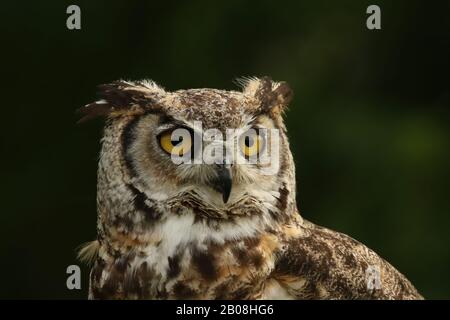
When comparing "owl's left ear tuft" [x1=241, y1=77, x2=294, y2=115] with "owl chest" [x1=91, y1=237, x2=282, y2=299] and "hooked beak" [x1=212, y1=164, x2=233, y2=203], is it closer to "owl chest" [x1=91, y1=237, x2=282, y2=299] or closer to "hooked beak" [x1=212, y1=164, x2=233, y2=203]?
"hooked beak" [x1=212, y1=164, x2=233, y2=203]

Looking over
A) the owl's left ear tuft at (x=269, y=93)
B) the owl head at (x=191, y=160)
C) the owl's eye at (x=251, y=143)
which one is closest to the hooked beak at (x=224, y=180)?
the owl head at (x=191, y=160)

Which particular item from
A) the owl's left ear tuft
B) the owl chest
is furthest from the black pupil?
the owl chest

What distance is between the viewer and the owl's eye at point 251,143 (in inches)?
96.8

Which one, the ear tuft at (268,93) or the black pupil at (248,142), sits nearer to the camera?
the black pupil at (248,142)

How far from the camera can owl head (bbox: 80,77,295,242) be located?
2.39 meters

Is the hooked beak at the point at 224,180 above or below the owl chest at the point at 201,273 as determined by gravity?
above

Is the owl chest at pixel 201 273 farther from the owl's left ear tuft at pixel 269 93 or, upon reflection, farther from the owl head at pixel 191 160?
the owl's left ear tuft at pixel 269 93

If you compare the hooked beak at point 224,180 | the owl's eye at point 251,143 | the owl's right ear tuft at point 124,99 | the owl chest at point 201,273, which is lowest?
the owl chest at point 201,273

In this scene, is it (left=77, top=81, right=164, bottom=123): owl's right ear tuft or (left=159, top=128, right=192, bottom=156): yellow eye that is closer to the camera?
(left=159, top=128, right=192, bottom=156): yellow eye

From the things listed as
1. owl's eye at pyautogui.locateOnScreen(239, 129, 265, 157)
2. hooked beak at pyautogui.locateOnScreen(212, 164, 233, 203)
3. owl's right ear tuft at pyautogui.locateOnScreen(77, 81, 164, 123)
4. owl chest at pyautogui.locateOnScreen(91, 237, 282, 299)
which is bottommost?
owl chest at pyautogui.locateOnScreen(91, 237, 282, 299)

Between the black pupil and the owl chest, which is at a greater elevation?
the black pupil

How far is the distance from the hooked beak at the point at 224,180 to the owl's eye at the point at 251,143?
0.39 ft

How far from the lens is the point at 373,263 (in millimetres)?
2539
